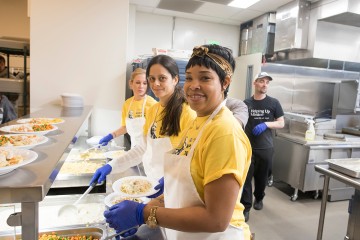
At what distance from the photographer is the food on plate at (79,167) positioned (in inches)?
81.4

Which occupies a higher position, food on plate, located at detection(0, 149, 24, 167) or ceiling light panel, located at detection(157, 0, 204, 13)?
ceiling light panel, located at detection(157, 0, 204, 13)

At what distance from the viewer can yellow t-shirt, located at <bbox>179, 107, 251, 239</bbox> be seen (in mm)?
784

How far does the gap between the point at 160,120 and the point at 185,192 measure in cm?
83

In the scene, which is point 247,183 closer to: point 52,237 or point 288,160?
point 288,160

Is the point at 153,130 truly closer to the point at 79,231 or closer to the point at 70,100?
the point at 79,231

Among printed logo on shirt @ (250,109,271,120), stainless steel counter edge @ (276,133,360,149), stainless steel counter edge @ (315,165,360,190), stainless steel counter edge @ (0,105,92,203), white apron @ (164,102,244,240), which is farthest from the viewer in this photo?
stainless steel counter edge @ (276,133,360,149)

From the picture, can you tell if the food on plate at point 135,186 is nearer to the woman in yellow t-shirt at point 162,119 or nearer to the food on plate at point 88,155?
the woman in yellow t-shirt at point 162,119

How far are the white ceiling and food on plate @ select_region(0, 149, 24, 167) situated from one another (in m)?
3.70

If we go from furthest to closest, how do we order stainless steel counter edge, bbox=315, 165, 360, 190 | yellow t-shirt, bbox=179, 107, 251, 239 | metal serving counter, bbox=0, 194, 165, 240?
stainless steel counter edge, bbox=315, 165, 360, 190 → metal serving counter, bbox=0, 194, 165, 240 → yellow t-shirt, bbox=179, 107, 251, 239

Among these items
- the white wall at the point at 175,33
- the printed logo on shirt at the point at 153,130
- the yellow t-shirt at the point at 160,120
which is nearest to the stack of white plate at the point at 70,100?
the yellow t-shirt at the point at 160,120

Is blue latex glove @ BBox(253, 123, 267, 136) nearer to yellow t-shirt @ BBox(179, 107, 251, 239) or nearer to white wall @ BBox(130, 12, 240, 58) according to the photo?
yellow t-shirt @ BBox(179, 107, 251, 239)

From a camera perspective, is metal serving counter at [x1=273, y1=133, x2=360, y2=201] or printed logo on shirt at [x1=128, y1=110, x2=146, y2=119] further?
metal serving counter at [x1=273, y1=133, x2=360, y2=201]

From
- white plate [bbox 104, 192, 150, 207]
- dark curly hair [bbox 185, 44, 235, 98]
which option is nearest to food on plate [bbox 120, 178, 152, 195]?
white plate [bbox 104, 192, 150, 207]

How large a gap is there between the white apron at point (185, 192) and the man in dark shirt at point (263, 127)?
235cm
